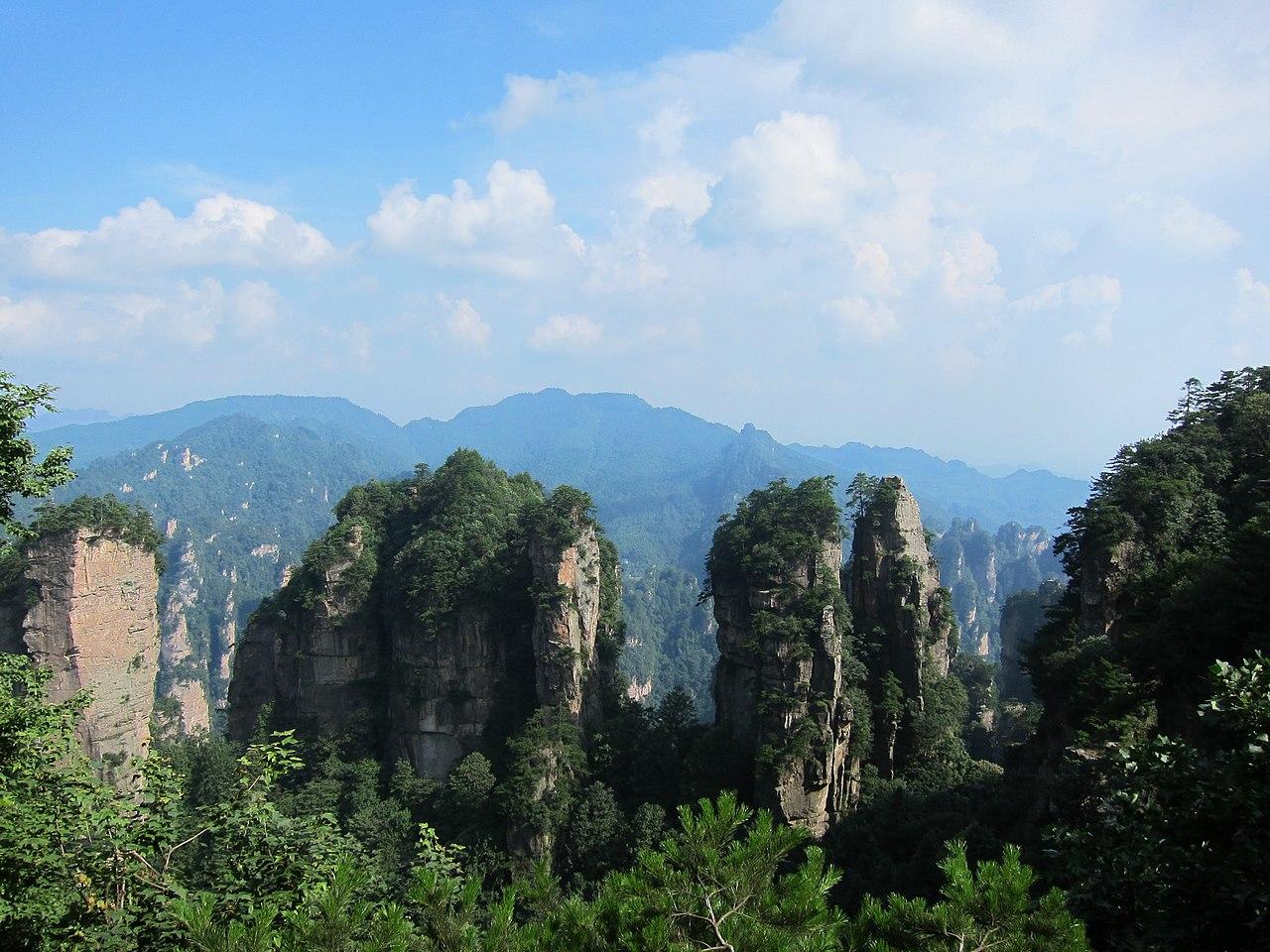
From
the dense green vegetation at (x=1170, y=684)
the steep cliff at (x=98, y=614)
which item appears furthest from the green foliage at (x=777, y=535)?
the steep cliff at (x=98, y=614)

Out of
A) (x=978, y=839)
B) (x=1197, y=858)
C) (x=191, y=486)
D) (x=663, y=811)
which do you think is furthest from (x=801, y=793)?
(x=191, y=486)

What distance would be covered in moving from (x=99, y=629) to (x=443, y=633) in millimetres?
13765

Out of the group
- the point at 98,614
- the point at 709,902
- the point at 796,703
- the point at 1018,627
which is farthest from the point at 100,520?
the point at 1018,627

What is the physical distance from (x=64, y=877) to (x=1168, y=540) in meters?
24.4

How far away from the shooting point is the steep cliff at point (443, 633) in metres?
Result: 31.9

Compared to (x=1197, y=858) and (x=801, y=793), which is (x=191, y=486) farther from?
(x=1197, y=858)

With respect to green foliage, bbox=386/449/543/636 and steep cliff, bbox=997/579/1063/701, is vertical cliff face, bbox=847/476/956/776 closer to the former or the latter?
green foliage, bbox=386/449/543/636

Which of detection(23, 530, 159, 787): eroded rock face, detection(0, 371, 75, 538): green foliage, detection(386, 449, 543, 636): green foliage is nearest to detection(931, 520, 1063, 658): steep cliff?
detection(386, 449, 543, 636): green foliage

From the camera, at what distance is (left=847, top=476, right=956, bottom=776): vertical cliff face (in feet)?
97.0

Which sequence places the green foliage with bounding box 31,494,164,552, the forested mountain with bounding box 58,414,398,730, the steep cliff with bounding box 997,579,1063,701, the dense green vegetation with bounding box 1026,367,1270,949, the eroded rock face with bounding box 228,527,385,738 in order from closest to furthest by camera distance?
the dense green vegetation with bounding box 1026,367,1270,949 < the green foliage with bounding box 31,494,164,552 < the eroded rock face with bounding box 228,527,385,738 < the steep cliff with bounding box 997,579,1063,701 < the forested mountain with bounding box 58,414,398,730

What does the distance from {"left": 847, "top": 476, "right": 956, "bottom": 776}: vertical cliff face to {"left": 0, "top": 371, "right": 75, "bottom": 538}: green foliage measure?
1061 inches

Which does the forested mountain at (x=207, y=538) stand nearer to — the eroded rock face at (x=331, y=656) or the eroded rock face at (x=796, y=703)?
the eroded rock face at (x=331, y=656)

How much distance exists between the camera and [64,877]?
6789 millimetres

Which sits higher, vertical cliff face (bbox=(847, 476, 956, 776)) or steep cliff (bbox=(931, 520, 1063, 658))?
vertical cliff face (bbox=(847, 476, 956, 776))
